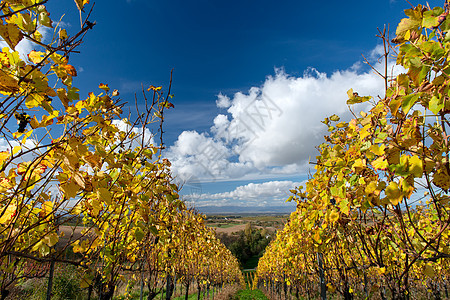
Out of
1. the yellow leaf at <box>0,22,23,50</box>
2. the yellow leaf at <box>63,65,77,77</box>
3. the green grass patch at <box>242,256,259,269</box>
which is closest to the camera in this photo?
the yellow leaf at <box>0,22,23,50</box>

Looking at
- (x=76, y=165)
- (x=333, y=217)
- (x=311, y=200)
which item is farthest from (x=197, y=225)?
(x=76, y=165)

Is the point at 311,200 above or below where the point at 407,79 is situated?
below

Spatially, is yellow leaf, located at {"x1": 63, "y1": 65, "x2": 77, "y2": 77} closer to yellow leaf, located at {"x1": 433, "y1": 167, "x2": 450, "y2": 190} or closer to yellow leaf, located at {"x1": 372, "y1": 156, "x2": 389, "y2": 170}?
yellow leaf, located at {"x1": 372, "y1": 156, "x2": 389, "y2": 170}

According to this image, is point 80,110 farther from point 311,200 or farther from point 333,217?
point 311,200

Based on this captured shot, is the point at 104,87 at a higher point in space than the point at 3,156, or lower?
higher

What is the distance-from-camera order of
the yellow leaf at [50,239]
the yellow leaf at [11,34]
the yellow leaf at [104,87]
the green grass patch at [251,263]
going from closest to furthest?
1. the yellow leaf at [11,34]
2. the yellow leaf at [50,239]
3. the yellow leaf at [104,87]
4. the green grass patch at [251,263]

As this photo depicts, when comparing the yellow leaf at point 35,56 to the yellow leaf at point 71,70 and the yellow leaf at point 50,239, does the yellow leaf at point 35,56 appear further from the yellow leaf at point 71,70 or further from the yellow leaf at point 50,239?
the yellow leaf at point 50,239

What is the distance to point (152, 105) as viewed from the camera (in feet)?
4.77

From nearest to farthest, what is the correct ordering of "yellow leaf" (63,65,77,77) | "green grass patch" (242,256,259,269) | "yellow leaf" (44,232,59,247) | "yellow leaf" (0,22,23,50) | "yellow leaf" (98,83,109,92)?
"yellow leaf" (0,22,23,50) → "yellow leaf" (63,65,77,77) → "yellow leaf" (44,232,59,247) → "yellow leaf" (98,83,109,92) → "green grass patch" (242,256,259,269)

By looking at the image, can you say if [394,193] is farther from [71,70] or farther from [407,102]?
[71,70]

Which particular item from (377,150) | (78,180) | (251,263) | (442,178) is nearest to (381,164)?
(377,150)

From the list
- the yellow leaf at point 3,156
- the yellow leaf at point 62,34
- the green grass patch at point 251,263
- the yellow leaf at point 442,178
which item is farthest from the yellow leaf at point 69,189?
the green grass patch at point 251,263

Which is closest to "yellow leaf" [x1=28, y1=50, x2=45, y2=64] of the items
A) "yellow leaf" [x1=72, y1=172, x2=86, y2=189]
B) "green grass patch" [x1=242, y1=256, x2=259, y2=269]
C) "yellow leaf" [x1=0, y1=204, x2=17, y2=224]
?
"yellow leaf" [x1=72, y1=172, x2=86, y2=189]

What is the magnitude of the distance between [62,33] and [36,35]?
5.4 inches
